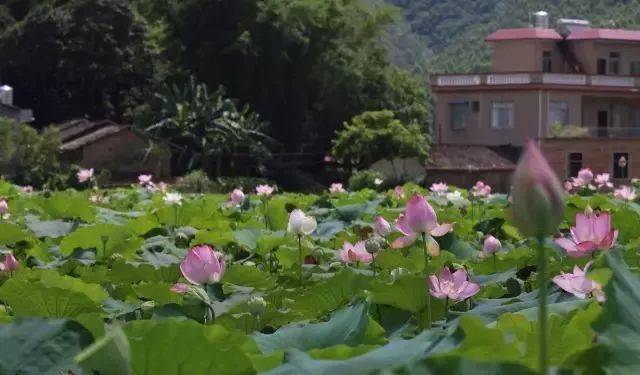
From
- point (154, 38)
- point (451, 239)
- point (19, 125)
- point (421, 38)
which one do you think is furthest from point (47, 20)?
point (421, 38)

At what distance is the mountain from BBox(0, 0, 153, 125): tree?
31659mm

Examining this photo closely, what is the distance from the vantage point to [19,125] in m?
29.3

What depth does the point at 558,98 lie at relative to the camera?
37.8 metres

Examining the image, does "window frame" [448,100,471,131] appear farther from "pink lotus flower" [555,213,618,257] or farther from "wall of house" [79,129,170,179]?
"pink lotus flower" [555,213,618,257]

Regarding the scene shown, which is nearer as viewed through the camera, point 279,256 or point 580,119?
point 279,256

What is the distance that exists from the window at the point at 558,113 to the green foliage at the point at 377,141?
4754mm

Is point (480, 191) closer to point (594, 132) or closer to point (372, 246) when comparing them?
point (372, 246)

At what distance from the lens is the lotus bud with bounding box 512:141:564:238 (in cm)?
101

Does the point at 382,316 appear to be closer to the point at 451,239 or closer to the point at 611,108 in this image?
the point at 451,239

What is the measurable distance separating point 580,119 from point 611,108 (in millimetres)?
1824

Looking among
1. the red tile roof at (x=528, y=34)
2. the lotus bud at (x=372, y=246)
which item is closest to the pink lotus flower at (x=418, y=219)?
the lotus bud at (x=372, y=246)

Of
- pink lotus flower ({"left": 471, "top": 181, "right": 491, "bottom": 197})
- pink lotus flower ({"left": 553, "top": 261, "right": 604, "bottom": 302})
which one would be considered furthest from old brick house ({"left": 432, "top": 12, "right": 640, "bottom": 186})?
pink lotus flower ({"left": 553, "top": 261, "right": 604, "bottom": 302})

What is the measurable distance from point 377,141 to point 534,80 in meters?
5.82

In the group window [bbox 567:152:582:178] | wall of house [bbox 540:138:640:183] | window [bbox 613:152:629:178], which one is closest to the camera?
wall of house [bbox 540:138:640:183]
